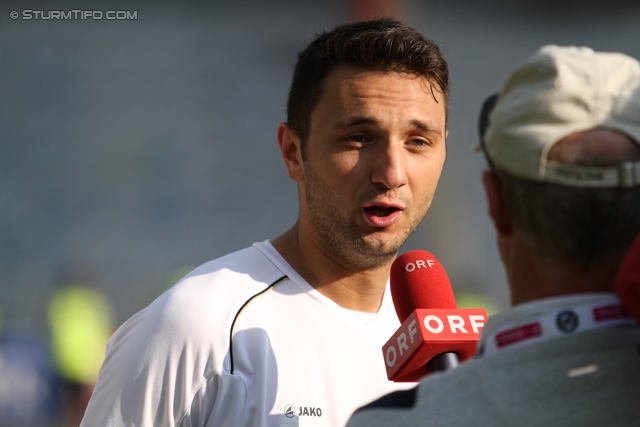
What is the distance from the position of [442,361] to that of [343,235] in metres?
0.72

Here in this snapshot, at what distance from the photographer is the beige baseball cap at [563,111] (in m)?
1.46

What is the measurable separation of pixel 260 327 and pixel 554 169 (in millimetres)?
Result: 1213

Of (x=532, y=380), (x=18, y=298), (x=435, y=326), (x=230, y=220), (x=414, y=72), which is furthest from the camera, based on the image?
(x=230, y=220)

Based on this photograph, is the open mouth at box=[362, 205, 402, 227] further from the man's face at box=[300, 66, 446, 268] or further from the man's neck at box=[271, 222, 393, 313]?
the man's neck at box=[271, 222, 393, 313]

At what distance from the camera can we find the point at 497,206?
5.27 ft

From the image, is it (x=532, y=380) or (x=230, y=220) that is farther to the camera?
(x=230, y=220)

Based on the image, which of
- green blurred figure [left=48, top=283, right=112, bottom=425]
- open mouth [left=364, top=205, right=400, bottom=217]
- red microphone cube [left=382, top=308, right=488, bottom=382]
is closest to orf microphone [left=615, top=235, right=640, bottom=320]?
red microphone cube [left=382, top=308, right=488, bottom=382]

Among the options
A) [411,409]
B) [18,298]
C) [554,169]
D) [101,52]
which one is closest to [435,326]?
[411,409]

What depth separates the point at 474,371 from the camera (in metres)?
1.49

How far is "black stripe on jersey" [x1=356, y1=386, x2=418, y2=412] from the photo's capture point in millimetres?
1533

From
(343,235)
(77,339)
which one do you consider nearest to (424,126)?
(343,235)

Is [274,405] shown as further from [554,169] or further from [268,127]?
[268,127]

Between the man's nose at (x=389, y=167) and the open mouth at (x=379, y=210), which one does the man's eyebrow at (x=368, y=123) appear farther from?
the open mouth at (x=379, y=210)

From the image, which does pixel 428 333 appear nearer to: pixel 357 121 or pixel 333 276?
pixel 333 276
